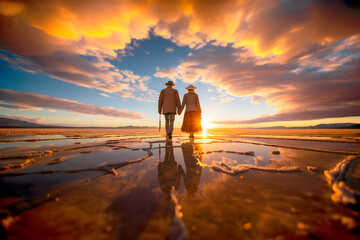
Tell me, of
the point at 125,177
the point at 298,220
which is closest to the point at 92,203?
the point at 125,177

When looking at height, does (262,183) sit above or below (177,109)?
below

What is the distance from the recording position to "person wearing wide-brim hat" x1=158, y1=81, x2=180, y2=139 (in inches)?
225

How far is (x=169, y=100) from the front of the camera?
5.75 metres

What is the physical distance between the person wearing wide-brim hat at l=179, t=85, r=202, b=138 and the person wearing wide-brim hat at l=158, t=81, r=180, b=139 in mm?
434

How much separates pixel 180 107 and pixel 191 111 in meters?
0.56

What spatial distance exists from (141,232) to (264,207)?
80 centimetres

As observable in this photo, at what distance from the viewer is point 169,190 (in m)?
1.10

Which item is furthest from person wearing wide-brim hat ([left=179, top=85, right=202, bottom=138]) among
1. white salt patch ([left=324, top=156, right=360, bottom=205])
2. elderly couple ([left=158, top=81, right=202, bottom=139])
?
white salt patch ([left=324, top=156, right=360, bottom=205])

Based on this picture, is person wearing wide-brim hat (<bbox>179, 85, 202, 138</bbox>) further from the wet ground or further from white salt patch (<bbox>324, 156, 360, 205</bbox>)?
white salt patch (<bbox>324, 156, 360, 205</bbox>)

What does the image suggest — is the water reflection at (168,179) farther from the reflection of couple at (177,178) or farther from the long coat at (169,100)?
the long coat at (169,100)

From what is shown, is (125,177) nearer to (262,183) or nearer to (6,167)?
(262,183)

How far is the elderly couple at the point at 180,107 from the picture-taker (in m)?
5.76

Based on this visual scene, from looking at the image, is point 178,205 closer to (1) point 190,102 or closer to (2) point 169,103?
(2) point 169,103

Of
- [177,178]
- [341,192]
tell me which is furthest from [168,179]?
[341,192]
